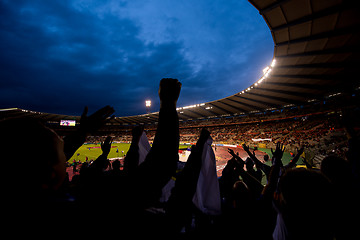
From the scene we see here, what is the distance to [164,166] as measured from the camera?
41.4 inches

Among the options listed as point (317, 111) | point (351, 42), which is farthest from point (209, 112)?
point (351, 42)

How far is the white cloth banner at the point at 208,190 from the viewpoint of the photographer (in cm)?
204

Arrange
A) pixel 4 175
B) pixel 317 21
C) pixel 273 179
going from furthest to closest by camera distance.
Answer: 1. pixel 317 21
2. pixel 273 179
3. pixel 4 175

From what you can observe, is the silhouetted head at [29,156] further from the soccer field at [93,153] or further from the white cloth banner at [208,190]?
the soccer field at [93,153]

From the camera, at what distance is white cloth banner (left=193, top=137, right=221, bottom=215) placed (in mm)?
2042

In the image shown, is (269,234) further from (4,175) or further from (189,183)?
(4,175)

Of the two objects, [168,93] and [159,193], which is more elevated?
[168,93]

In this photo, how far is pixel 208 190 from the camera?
2123 mm

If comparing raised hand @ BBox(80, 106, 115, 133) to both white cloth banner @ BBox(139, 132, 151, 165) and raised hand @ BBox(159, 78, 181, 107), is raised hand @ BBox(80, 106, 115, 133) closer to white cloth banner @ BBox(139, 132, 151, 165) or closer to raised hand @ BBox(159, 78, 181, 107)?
raised hand @ BBox(159, 78, 181, 107)

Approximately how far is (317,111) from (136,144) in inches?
1575

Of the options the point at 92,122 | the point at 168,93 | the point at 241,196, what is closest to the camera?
the point at 168,93

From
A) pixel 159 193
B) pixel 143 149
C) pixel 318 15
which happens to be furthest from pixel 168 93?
pixel 318 15

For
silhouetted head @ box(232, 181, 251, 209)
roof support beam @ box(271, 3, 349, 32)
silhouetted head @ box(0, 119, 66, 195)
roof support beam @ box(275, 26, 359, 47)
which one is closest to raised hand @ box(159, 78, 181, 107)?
silhouetted head @ box(0, 119, 66, 195)

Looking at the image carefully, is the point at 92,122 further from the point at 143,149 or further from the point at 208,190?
the point at 208,190
